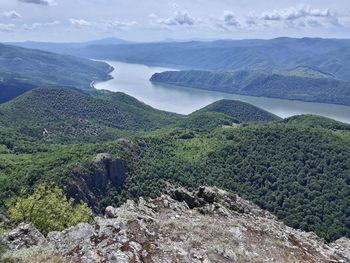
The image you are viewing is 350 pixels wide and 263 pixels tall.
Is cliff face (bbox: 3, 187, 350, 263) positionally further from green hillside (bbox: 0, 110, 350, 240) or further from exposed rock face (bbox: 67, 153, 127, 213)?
green hillside (bbox: 0, 110, 350, 240)

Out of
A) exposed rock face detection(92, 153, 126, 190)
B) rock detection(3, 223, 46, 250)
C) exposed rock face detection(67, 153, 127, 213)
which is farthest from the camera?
exposed rock face detection(92, 153, 126, 190)

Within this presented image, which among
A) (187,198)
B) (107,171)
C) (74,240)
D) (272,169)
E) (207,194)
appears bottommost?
(272,169)

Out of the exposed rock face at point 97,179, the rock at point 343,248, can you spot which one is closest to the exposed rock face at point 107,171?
the exposed rock face at point 97,179

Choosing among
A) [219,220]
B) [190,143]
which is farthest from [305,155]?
[219,220]

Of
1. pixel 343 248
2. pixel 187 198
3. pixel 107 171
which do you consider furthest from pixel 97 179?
pixel 343 248

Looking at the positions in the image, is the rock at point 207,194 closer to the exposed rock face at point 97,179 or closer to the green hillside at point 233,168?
the exposed rock face at point 97,179

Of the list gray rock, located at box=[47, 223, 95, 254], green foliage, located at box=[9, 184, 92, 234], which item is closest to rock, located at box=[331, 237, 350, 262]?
gray rock, located at box=[47, 223, 95, 254]

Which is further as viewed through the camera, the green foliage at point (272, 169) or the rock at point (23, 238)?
the green foliage at point (272, 169)

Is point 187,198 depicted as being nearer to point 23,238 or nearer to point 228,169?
point 23,238

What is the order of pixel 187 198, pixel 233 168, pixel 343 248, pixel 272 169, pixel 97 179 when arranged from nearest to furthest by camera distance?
pixel 343 248, pixel 187 198, pixel 97 179, pixel 272 169, pixel 233 168
